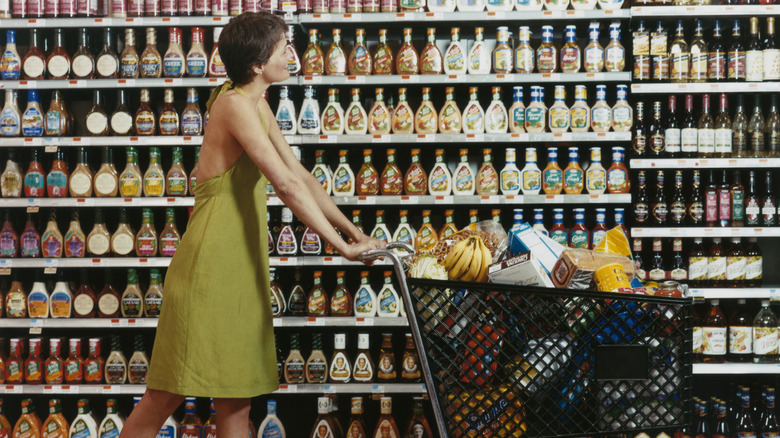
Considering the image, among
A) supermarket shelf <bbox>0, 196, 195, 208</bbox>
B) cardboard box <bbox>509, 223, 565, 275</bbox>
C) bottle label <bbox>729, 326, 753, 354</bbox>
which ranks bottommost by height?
bottle label <bbox>729, 326, 753, 354</bbox>

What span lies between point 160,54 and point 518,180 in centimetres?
179

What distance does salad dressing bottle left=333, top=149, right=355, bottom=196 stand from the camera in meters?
3.12

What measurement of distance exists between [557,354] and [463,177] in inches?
73.3

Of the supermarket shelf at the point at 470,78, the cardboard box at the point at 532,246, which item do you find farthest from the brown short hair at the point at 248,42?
the supermarket shelf at the point at 470,78

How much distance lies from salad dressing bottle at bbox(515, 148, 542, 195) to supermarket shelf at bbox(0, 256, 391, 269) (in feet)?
2.27

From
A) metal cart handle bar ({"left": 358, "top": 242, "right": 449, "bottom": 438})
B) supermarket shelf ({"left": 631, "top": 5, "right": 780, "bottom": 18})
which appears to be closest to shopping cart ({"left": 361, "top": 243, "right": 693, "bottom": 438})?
metal cart handle bar ({"left": 358, "top": 242, "right": 449, "bottom": 438})

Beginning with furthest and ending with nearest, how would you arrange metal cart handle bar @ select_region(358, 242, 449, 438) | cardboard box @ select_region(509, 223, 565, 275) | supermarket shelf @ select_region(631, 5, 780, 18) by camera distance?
supermarket shelf @ select_region(631, 5, 780, 18) < cardboard box @ select_region(509, 223, 565, 275) < metal cart handle bar @ select_region(358, 242, 449, 438)

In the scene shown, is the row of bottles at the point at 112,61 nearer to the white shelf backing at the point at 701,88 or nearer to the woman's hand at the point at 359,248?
the white shelf backing at the point at 701,88

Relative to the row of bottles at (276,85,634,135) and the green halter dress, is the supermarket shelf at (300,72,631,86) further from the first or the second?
the green halter dress

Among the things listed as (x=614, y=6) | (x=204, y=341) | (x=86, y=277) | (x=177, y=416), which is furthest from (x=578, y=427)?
(x=86, y=277)

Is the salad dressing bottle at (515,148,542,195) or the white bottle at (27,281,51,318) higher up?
the salad dressing bottle at (515,148,542,195)

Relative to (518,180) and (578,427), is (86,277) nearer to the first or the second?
(518,180)

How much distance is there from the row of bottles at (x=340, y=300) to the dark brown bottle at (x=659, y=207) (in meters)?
1.18

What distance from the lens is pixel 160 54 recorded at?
11.1 feet
